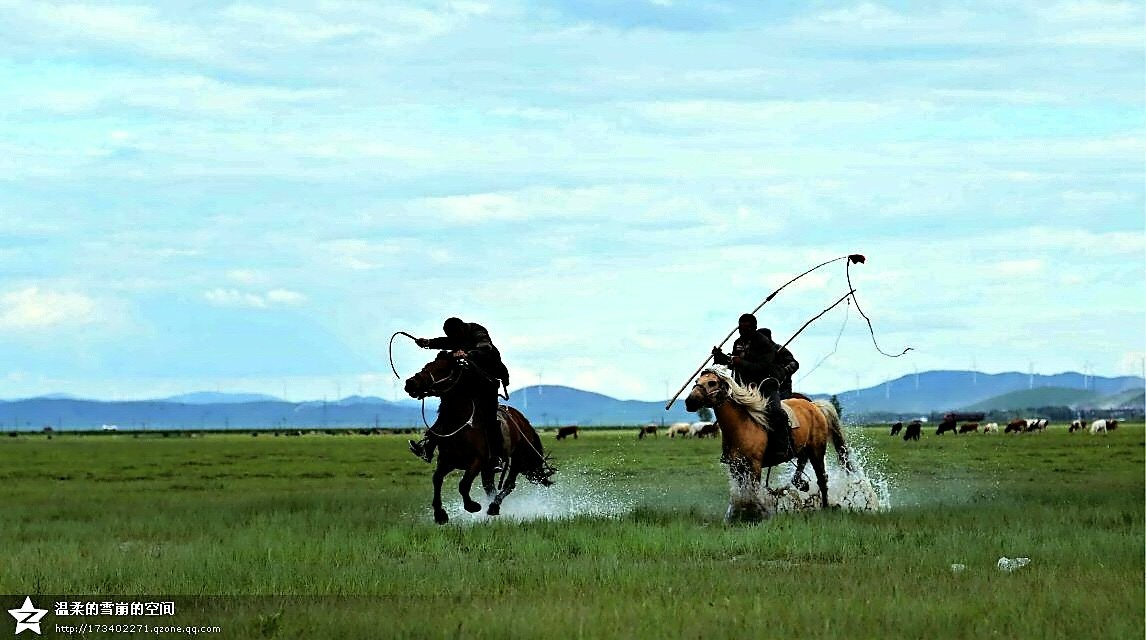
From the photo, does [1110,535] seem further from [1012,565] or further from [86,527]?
[86,527]

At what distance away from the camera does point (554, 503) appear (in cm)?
2588

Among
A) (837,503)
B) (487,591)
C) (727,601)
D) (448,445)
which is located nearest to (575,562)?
(487,591)

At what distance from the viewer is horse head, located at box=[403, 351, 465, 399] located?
744 inches

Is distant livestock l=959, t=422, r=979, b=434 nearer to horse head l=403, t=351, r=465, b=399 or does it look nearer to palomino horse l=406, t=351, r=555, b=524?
palomino horse l=406, t=351, r=555, b=524

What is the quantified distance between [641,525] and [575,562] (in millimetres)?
3787

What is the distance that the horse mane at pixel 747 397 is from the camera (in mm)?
20078

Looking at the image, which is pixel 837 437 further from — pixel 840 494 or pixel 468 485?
pixel 468 485

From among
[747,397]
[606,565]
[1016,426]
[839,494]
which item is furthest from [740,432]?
[1016,426]

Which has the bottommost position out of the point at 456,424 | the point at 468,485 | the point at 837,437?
the point at 468,485

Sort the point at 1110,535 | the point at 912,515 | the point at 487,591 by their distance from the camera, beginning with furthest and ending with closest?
the point at 912,515, the point at 1110,535, the point at 487,591

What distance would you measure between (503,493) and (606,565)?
6162mm

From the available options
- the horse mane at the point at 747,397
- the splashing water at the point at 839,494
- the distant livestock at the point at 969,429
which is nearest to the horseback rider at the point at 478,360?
the horse mane at the point at 747,397

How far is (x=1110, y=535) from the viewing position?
58.9 feet

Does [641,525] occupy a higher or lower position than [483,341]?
lower
